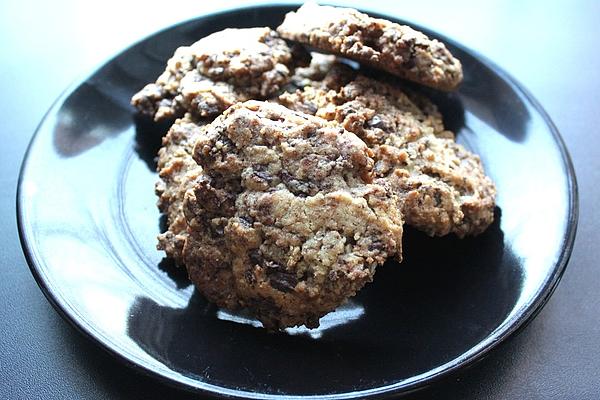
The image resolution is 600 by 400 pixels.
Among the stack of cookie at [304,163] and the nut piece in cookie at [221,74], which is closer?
the stack of cookie at [304,163]

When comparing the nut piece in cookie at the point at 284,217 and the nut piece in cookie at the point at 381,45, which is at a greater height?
the nut piece in cookie at the point at 381,45

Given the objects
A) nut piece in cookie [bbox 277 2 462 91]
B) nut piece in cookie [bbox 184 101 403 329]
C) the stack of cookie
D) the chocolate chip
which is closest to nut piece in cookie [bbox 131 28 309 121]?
the stack of cookie

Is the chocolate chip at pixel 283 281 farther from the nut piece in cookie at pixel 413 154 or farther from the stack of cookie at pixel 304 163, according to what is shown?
the nut piece in cookie at pixel 413 154

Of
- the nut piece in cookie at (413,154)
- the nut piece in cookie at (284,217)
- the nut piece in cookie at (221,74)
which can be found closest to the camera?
the nut piece in cookie at (284,217)

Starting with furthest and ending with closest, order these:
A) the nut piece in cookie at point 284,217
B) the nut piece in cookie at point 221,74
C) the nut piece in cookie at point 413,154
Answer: the nut piece in cookie at point 221,74 → the nut piece in cookie at point 413,154 → the nut piece in cookie at point 284,217

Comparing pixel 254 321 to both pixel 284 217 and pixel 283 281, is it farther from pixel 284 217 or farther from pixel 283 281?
pixel 284 217

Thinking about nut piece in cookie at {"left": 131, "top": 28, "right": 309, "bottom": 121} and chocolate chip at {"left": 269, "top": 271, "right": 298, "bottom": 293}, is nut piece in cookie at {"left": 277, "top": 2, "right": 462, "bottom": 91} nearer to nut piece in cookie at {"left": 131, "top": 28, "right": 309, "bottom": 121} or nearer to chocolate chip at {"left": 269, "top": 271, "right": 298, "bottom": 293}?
nut piece in cookie at {"left": 131, "top": 28, "right": 309, "bottom": 121}

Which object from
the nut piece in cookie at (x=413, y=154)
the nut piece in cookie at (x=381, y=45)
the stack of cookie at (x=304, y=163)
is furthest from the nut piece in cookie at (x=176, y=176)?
the nut piece in cookie at (x=381, y=45)
